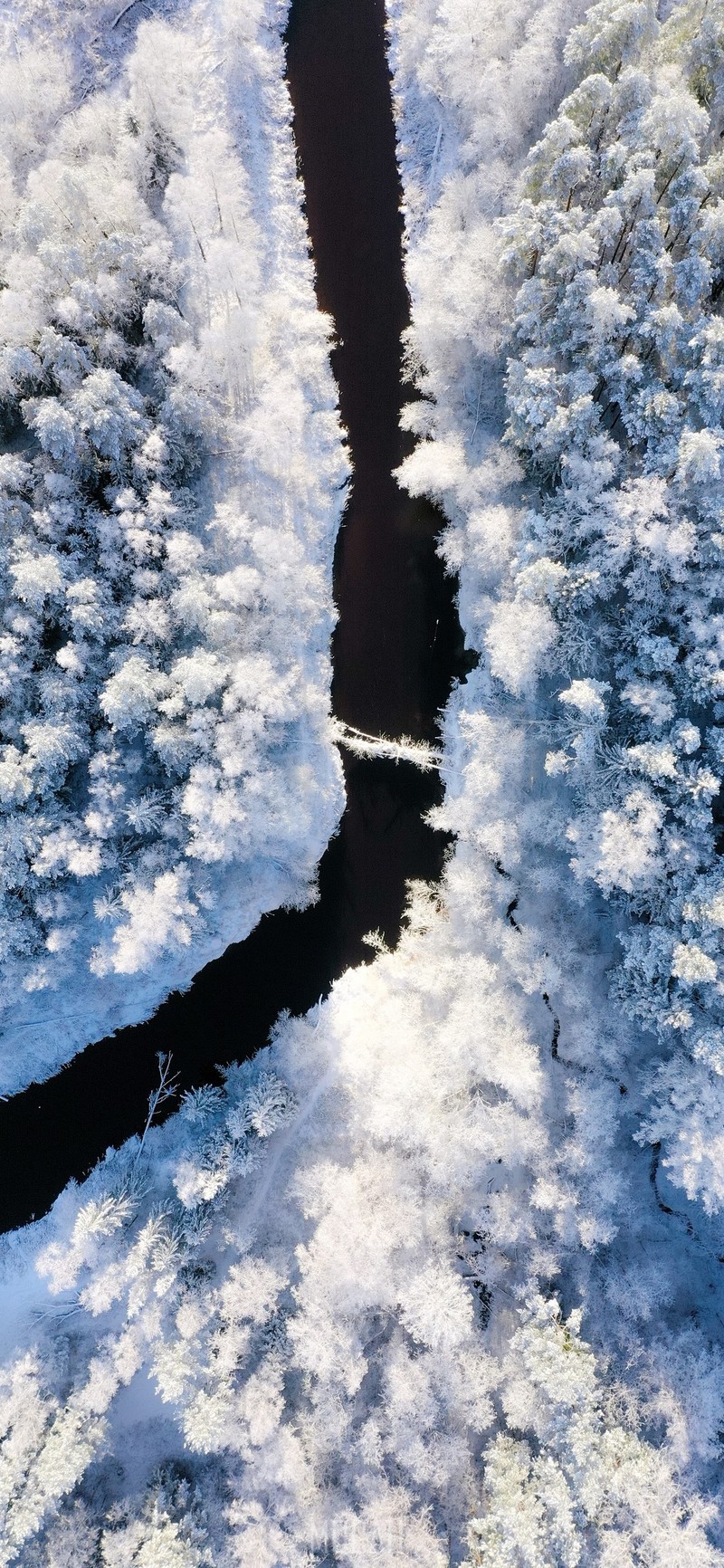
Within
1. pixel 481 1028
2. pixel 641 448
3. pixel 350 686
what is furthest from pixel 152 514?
pixel 481 1028

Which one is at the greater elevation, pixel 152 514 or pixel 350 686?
pixel 152 514

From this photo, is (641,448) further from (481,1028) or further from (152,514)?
(481,1028)

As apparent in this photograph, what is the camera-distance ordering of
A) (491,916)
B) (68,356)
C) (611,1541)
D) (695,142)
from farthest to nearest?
1. (491,916)
2. (611,1541)
3. (68,356)
4. (695,142)

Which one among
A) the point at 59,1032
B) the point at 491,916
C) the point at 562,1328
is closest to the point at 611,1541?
the point at 562,1328

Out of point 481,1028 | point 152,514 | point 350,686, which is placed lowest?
point 481,1028

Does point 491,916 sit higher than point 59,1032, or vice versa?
point 59,1032

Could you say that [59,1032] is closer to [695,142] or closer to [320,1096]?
[320,1096]

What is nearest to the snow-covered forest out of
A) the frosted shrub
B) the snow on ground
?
the frosted shrub
